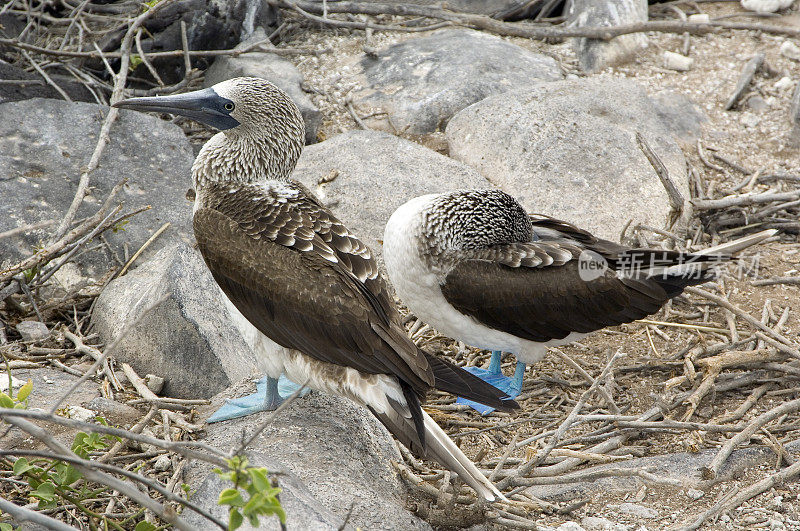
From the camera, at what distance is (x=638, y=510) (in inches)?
127

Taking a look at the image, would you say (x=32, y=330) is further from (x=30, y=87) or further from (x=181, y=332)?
(x=30, y=87)

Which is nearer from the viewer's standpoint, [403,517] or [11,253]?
[403,517]

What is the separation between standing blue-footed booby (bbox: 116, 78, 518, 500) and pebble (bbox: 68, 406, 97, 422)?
0.66 m

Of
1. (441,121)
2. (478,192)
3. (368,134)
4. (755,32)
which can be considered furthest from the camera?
(755,32)

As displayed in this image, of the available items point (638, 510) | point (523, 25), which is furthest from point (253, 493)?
point (523, 25)

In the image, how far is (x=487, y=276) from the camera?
3.98m

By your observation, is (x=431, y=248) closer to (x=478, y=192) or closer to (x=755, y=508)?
(x=478, y=192)

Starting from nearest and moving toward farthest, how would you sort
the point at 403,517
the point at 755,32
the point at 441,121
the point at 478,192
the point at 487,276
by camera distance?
1. the point at 403,517
2. the point at 487,276
3. the point at 478,192
4. the point at 441,121
5. the point at 755,32

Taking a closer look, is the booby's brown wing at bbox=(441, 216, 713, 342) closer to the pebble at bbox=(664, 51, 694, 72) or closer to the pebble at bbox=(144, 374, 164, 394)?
the pebble at bbox=(144, 374, 164, 394)

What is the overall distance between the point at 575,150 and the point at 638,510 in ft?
9.66

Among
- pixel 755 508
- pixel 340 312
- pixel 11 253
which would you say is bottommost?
pixel 755 508

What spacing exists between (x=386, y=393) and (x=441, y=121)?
3.33m

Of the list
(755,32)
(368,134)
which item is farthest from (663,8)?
(368,134)

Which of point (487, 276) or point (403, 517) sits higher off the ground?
point (487, 276)
